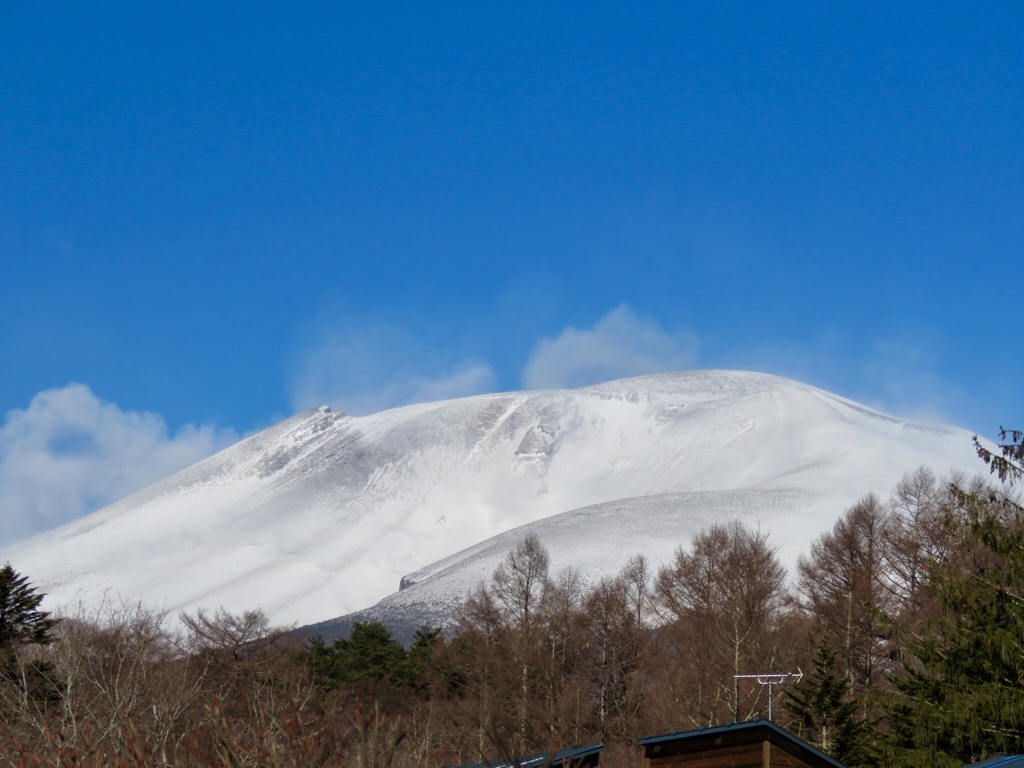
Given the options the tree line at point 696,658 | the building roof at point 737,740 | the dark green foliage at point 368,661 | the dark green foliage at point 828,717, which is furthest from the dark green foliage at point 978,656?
the dark green foliage at point 368,661

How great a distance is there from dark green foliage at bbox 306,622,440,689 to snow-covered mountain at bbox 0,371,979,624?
30069mm

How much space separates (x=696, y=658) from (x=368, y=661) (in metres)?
18.5

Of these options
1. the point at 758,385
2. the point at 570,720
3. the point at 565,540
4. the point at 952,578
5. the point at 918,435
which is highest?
the point at 758,385

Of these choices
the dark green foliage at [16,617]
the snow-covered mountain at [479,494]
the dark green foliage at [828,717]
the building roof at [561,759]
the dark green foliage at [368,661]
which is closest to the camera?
the building roof at [561,759]

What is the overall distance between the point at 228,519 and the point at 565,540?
76.4 metres

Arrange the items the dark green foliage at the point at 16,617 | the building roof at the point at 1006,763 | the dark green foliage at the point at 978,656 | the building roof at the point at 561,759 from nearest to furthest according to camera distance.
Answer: the building roof at the point at 561,759 → the building roof at the point at 1006,763 → the dark green foliage at the point at 978,656 → the dark green foliage at the point at 16,617

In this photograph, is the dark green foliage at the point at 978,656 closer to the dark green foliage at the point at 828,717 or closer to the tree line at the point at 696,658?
the tree line at the point at 696,658

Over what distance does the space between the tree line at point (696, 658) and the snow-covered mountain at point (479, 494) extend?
3466 centimetres

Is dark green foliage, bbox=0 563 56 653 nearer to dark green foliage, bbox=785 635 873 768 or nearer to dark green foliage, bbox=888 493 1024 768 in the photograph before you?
dark green foliage, bbox=785 635 873 768

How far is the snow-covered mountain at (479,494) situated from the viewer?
347 feet

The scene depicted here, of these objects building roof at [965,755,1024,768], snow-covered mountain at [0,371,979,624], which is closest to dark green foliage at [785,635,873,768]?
building roof at [965,755,1024,768]

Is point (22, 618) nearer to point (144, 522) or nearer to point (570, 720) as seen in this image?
point (570, 720)

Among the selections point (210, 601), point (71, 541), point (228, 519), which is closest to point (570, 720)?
point (210, 601)

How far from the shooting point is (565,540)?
323ft
